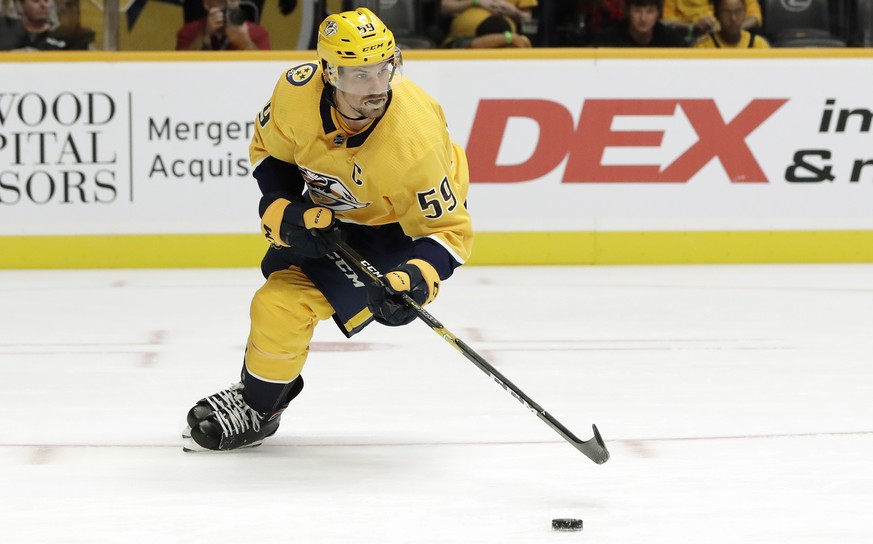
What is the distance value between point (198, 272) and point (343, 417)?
3.03m

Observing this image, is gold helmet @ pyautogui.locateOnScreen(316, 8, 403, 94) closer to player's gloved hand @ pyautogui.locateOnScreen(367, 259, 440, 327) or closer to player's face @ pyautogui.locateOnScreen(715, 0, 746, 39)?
player's gloved hand @ pyautogui.locateOnScreen(367, 259, 440, 327)

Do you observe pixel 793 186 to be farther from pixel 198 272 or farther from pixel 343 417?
pixel 343 417

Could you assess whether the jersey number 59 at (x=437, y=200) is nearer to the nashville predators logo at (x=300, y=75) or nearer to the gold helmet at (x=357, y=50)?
the gold helmet at (x=357, y=50)

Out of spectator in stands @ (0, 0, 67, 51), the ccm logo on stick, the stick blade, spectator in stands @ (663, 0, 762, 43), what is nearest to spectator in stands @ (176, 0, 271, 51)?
spectator in stands @ (0, 0, 67, 51)

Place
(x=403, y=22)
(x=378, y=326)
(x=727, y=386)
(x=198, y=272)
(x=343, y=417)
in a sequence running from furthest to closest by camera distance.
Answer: (x=403, y=22)
(x=198, y=272)
(x=378, y=326)
(x=727, y=386)
(x=343, y=417)

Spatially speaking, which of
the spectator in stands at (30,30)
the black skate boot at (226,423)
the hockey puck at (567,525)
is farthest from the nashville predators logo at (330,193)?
the spectator in stands at (30,30)

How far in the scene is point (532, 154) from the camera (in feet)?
22.1

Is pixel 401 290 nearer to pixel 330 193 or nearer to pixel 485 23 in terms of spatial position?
pixel 330 193

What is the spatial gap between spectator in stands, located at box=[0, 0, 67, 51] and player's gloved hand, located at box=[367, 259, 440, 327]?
430cm

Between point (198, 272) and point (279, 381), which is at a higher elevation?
point (279, 381)

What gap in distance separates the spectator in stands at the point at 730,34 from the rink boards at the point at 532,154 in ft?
1.49

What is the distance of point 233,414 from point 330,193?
53 centimetres

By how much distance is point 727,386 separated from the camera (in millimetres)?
4098

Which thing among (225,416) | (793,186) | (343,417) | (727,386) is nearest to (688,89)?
(793,186)
